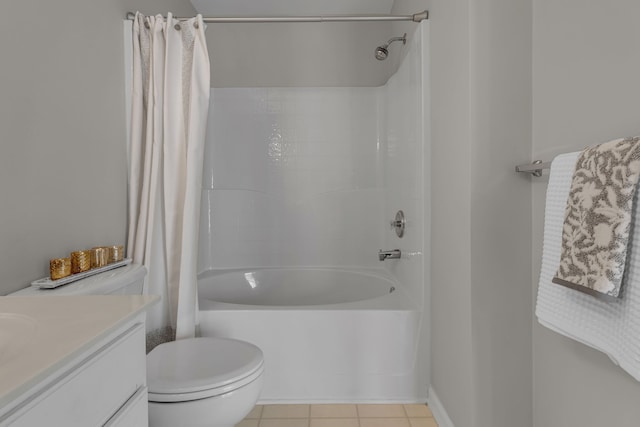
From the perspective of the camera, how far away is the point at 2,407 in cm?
51

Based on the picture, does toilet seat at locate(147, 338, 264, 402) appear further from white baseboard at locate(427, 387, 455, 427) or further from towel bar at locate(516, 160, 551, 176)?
towel bar at locate(516, 160, 551, 176)

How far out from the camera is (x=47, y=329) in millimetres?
749

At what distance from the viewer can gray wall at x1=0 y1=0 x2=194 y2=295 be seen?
4.11 feet

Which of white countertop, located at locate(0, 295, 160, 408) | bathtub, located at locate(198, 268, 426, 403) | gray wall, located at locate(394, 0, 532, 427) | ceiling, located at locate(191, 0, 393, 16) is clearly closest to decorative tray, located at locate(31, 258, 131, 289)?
white countertop, located at locate(0, 295, 160, 408)

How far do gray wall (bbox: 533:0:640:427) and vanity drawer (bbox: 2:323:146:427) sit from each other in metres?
1.18

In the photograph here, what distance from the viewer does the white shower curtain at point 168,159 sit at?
191cm

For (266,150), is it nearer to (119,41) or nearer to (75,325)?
(119,41)

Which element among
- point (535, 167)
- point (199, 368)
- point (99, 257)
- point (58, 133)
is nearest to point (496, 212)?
point (535, 167)

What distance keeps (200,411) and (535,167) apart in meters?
1.28

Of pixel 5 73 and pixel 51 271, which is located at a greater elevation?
pixel 5 73

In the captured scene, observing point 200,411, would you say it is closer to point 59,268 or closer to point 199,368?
point 199,368

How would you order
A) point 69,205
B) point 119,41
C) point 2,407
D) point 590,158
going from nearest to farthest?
point 2,407 → point 590,158 → point 69,205 → point 119,41

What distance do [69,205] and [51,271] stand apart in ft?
0.93

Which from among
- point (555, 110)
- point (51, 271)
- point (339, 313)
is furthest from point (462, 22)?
point (51, 271)
